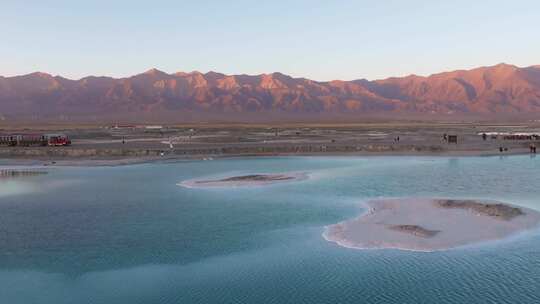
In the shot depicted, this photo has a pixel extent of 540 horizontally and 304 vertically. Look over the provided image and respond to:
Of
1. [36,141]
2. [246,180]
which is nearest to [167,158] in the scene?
[246,180]

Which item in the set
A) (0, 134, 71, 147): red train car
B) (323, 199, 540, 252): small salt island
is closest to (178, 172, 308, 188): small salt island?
(323, 199, 540, 252): small salt island

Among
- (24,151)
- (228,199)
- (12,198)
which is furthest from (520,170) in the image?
(24,151)

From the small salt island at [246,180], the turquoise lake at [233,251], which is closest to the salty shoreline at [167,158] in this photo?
the turquoise lake at [233,251]

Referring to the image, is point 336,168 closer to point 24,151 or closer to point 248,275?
point 248,275

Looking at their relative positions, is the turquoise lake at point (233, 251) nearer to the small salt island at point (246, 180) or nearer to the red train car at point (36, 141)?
the small salt island at point (246, 180)

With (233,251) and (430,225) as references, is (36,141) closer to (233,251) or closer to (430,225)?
(233,251)

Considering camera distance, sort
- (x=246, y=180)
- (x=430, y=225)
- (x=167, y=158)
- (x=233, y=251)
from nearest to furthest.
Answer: (x=233, y=251) < (x=430, y=225) < (x=246, y=180) < (x=167, y=158)
